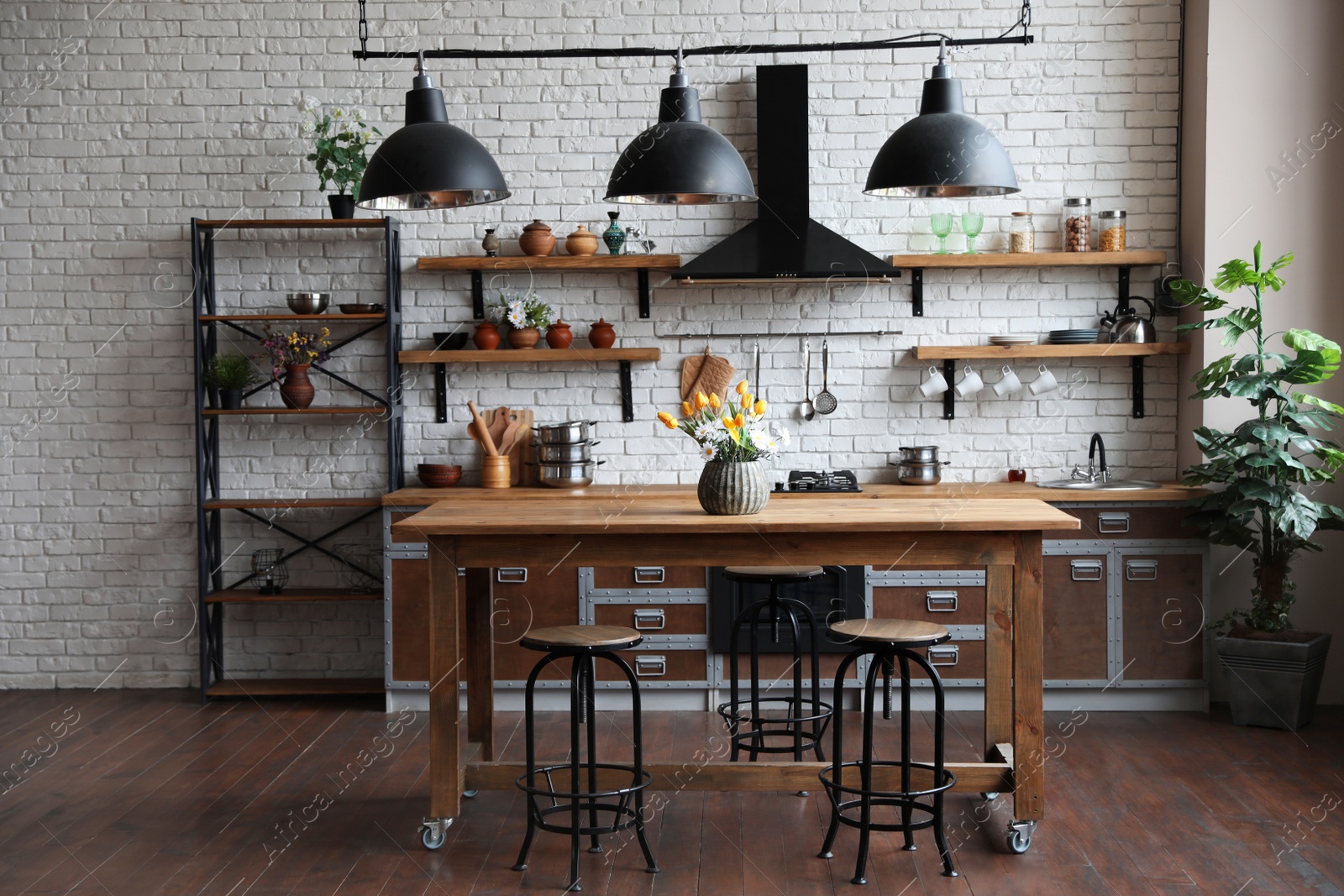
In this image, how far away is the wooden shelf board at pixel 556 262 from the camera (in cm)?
508

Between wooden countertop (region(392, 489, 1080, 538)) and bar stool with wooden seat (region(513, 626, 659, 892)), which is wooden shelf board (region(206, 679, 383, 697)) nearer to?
wooden countertop (region(392, 489, 1080, 538))

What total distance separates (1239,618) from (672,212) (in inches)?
123

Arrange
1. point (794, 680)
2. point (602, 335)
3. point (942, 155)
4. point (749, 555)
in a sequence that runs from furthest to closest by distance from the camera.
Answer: point (602, 335) < point (794, 680) < point (749, 555) < point (942, 155)

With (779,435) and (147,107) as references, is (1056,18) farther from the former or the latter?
(147,107)

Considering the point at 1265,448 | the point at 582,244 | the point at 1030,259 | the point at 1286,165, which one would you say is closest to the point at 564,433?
the point at 582,244

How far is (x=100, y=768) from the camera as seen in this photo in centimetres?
419

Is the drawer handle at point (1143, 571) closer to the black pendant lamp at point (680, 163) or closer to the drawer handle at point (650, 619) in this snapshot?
the drawer handle at point (650, 619)

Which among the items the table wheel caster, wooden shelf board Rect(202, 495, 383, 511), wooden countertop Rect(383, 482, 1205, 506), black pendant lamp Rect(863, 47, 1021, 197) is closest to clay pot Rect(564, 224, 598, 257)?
wooden countertop Rect(383, 482, 1205, 506)

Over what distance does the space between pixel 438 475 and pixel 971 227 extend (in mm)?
2658

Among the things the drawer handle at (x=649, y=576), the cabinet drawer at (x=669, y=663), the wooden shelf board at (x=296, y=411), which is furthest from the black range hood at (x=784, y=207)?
the cabinet drawer at (x=669, y=663)

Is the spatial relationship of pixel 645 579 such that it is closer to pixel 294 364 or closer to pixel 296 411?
pixel 296 411

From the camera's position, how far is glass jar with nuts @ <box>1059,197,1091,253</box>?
5.10 meters

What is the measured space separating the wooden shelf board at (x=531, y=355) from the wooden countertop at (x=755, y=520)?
5.02ft

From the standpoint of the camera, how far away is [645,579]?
482 cm
